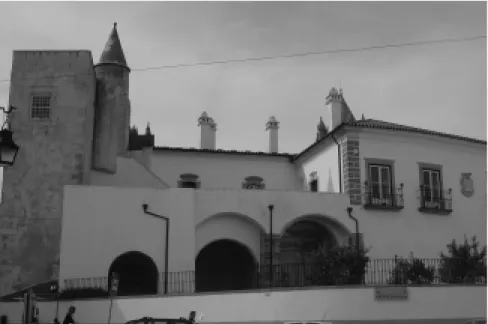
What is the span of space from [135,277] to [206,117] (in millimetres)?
12384

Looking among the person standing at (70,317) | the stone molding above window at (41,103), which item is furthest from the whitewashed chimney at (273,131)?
the person standing at (70,317)

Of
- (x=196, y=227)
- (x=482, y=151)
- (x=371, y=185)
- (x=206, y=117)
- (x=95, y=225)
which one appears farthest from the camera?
(x=206, y=117)

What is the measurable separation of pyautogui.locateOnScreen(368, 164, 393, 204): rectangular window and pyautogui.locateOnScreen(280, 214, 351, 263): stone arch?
2082 millimetres

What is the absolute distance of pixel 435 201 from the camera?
100ft

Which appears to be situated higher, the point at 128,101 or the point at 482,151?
the point at 128,101

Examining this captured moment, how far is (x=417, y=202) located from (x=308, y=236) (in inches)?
200

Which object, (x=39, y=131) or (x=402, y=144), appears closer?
(x=39, y=131)

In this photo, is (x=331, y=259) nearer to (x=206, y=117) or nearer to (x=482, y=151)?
(x=482, y=151)

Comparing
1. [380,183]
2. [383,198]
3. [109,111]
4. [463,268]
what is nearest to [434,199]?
[383,198]

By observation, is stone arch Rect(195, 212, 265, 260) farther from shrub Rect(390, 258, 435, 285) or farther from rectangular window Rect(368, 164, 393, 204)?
shrub Rect(390, 258, 435, 285)

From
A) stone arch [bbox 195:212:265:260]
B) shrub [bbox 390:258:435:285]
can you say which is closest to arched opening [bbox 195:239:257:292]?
stone arch [bbox 195:212:265:260]

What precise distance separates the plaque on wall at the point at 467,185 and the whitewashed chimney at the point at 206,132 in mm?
13699

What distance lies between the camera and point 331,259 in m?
23.2

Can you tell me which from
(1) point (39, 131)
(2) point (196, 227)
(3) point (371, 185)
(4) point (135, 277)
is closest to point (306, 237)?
(3) point (371, 185)
